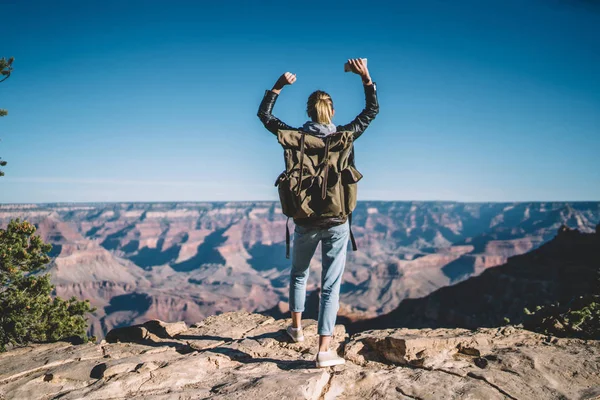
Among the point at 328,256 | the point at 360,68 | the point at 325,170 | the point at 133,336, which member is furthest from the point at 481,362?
the point at 133,336

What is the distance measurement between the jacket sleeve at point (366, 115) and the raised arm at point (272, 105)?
53 centimetres

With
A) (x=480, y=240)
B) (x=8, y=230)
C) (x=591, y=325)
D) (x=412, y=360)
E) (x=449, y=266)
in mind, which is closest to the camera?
(x=412, y=360)

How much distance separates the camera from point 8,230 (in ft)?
24.6

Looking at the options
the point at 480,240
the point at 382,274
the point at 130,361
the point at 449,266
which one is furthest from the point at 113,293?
the point at 480,240

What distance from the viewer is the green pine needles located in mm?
6812

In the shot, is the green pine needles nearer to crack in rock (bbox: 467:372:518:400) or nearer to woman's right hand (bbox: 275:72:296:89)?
woman's right hand (bbox: 275:72:296:89)

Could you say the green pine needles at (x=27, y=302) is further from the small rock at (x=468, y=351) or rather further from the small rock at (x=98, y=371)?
the small rock at (x=468, y=351)

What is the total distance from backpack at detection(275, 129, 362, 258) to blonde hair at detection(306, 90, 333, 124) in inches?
9.4

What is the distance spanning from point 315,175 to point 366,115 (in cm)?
73

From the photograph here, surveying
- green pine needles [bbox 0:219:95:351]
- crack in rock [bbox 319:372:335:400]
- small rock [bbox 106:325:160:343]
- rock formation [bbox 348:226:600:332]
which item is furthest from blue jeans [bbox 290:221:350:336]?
rock formation [bbox 348:226:600:332]

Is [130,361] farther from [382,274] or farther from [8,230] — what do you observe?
[382,274]

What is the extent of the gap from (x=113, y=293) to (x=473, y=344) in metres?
108

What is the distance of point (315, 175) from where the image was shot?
271 centimetres

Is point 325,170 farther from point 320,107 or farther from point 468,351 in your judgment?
point 468,351
